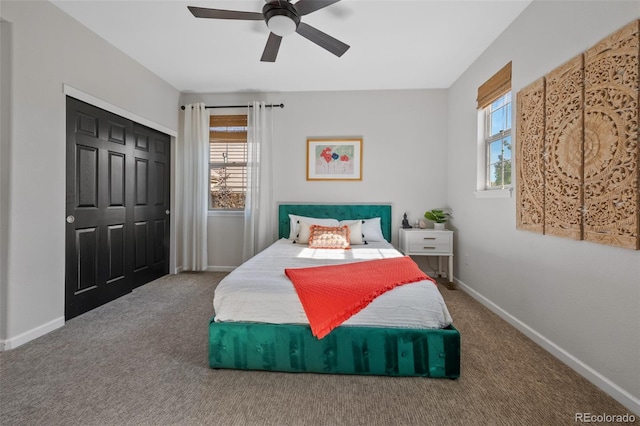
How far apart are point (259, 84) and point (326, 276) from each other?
3.04m

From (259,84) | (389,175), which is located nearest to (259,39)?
(259,84)

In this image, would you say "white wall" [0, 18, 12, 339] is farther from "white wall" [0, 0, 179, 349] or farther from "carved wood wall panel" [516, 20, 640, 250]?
"carved wood wall panel" [516, 20, 640, 250]

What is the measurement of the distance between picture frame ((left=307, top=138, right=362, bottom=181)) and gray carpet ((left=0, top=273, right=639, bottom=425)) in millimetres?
2572

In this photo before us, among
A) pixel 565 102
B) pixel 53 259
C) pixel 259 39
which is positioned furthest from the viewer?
pixel 259 39

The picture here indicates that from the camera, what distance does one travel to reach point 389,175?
4059 mm

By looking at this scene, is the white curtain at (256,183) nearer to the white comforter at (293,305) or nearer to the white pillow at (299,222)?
the white pillow at (299,222)

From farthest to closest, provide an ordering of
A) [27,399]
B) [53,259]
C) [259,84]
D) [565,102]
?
[259,84] < [53,259] < [565,102] < [27,399]

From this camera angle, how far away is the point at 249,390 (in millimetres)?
1600

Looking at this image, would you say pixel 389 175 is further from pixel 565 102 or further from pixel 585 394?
pixel 585 394

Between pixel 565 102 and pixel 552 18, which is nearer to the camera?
pixel 565 102

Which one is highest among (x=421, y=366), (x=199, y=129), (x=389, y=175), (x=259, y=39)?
(x=259, y=39)

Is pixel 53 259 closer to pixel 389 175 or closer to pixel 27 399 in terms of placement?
pixel 27 399

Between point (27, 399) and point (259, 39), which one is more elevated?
point (259, 39)

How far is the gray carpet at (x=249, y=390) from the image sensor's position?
1401 millimetres
